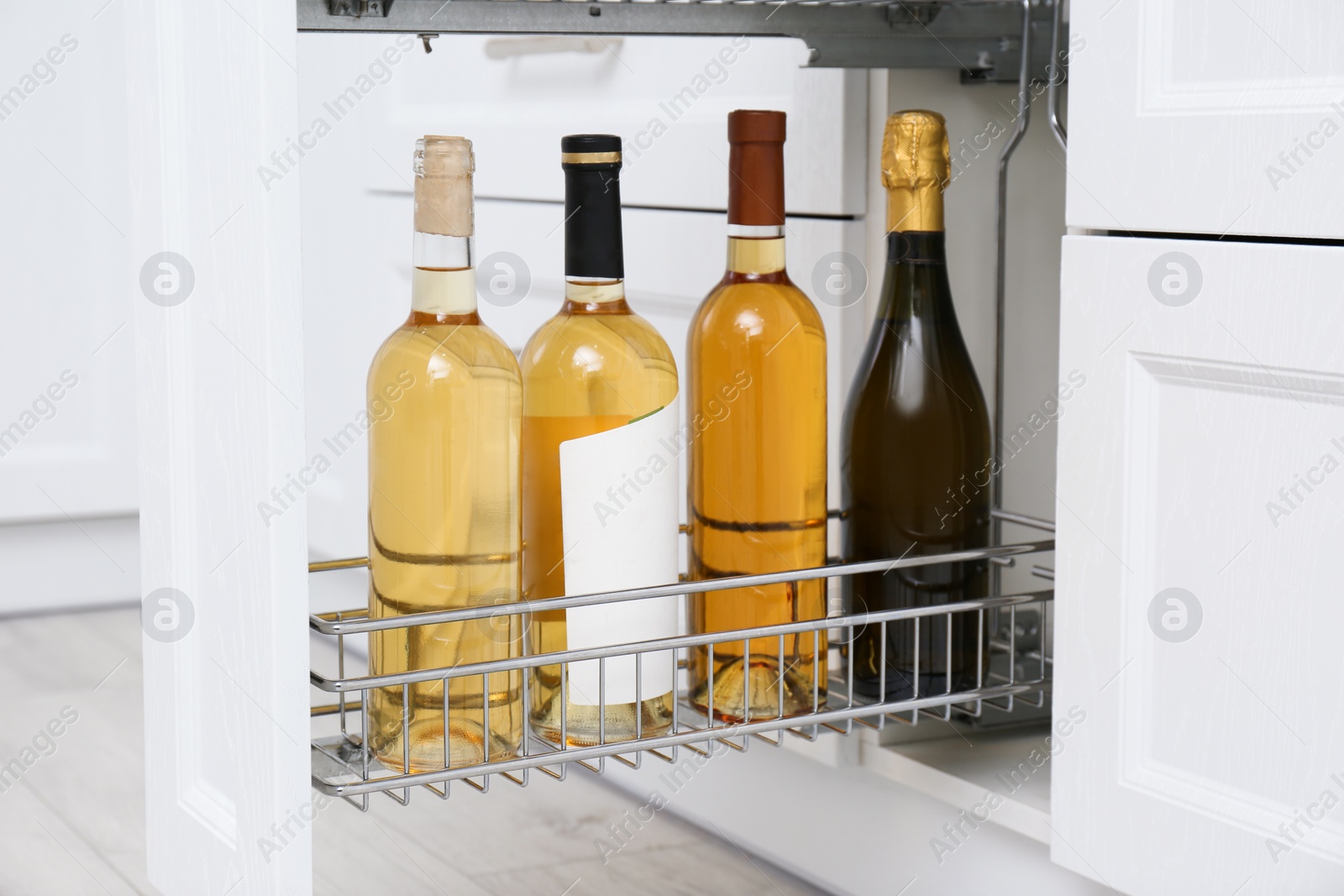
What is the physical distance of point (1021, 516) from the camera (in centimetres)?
87

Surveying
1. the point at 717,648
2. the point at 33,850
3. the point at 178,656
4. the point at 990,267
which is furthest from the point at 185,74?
the point at 33,850

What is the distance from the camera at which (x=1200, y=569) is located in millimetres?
648

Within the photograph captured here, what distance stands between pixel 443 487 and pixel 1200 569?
0.35 metres

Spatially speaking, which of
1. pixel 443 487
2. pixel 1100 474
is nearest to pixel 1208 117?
pixel 1100 474

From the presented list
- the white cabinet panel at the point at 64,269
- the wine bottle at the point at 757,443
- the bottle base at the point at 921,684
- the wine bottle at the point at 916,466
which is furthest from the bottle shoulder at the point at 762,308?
the white cabinet panel at the point at 64,269

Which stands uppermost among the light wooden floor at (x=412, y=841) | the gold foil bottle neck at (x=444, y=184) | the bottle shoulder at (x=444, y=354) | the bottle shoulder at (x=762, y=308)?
the gold foil bottle neck at (x=444, y=184)

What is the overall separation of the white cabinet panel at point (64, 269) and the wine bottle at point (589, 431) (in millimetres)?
1285

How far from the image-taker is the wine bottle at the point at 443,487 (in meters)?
0.63

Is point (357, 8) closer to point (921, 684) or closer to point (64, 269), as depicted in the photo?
point (921, 684)

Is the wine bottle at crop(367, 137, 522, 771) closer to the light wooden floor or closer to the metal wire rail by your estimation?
the metal wire rail

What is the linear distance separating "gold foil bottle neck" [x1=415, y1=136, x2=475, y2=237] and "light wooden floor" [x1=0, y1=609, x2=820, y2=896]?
570 mm

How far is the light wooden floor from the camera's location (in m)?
1.04

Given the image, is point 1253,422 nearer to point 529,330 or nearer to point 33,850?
point 529,330

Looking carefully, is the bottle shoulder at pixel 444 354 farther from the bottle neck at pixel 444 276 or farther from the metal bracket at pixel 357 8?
the metal bracket at pixel 357 8
